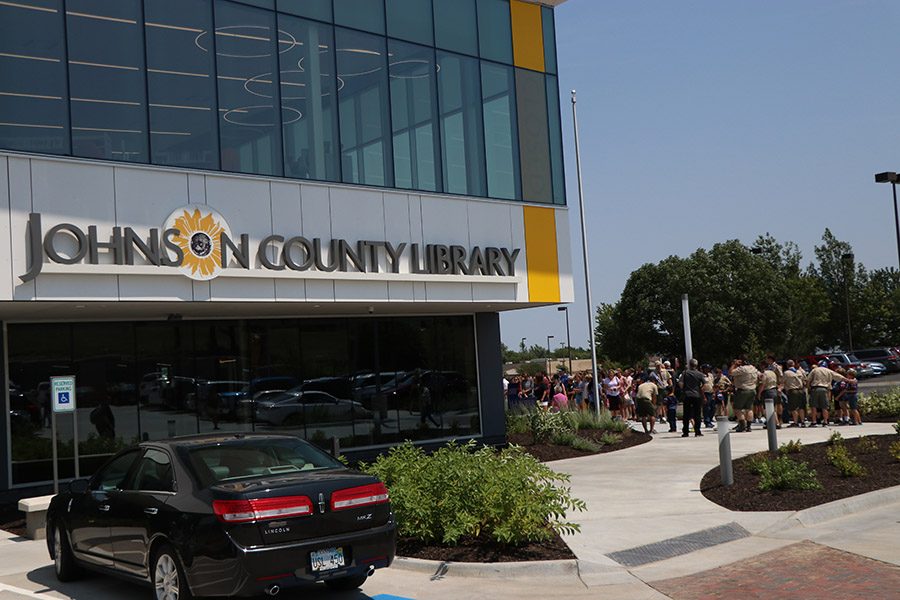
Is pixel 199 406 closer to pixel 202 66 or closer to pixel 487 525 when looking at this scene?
pixel 202 66

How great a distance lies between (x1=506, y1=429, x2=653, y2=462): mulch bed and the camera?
21422 millimetres

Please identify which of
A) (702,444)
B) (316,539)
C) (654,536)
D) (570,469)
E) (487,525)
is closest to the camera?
(316,539)

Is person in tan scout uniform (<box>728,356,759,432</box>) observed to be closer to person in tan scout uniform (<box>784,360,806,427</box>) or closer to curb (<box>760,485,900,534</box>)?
person in tan scout uniform (<box>784,360,806,427</box>)

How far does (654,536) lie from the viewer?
37.8 ft

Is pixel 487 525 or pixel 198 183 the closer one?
pixel 487 525

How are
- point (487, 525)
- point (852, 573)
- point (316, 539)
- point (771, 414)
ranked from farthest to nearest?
1. point (771, 414)
2. point (487, 525)
3. point (852, 573)
4. point (316, 539)

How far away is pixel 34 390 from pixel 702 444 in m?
13.4

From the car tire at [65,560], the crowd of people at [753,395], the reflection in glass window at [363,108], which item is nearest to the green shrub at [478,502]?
the car tire at [65,560]

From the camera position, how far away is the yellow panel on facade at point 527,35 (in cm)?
2284

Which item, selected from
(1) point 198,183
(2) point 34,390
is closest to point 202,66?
(1) point 198,183

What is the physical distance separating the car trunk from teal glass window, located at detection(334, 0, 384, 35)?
13195mm

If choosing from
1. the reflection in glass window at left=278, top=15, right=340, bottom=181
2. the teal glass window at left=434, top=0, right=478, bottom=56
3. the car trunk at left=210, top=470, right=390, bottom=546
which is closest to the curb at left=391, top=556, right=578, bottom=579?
the car trunk at left=210, top=470, right=390, bottom=546

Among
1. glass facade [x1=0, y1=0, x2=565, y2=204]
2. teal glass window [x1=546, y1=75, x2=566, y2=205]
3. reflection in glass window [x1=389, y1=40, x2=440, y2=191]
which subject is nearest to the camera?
glass facade [x1=0, y1=0, x2=565, y2=204]

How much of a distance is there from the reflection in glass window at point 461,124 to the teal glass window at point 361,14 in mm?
1651
